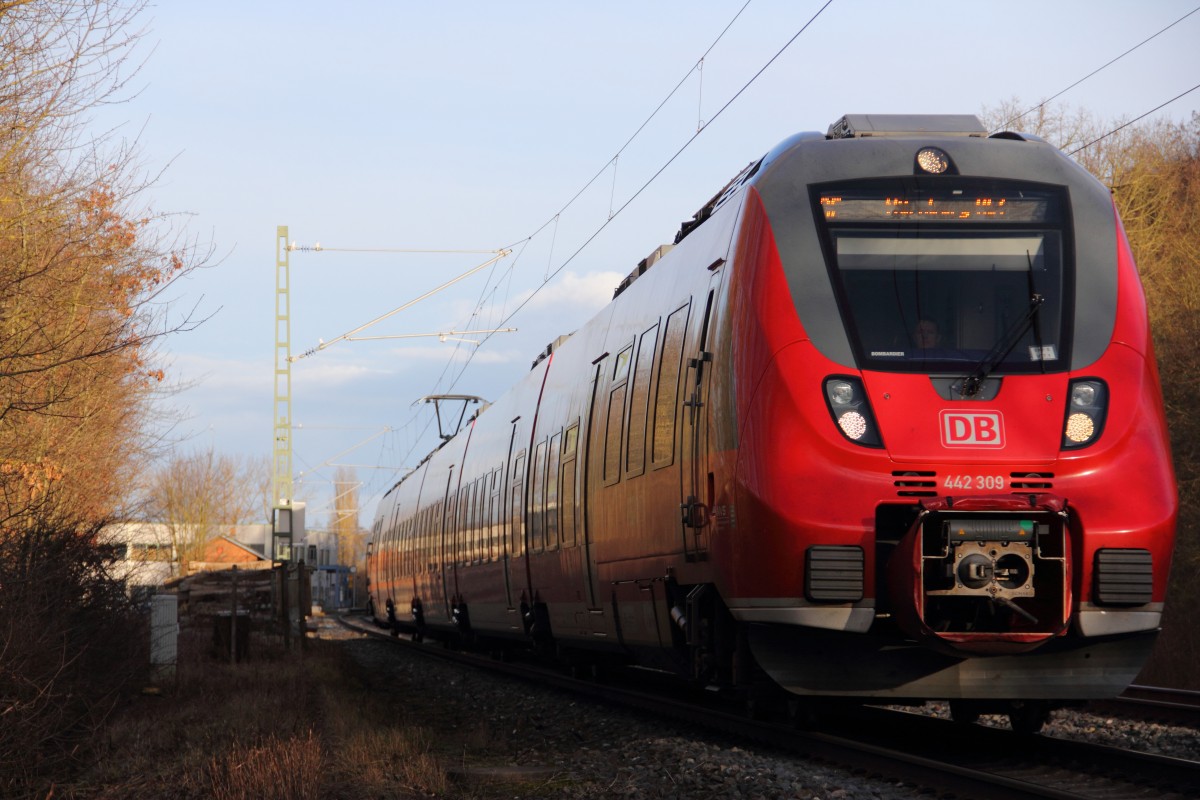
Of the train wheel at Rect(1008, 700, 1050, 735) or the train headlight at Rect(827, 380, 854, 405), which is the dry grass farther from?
the train wheel at Rect(1008, 700, 1050, 735)

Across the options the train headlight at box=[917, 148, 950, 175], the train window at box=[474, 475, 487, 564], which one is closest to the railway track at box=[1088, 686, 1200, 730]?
the train headlight at box=[917, 148, 950, 175]

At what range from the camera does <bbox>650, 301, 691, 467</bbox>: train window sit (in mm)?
10445

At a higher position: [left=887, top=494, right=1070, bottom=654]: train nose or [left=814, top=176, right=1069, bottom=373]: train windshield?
[left=814, top=176, right=1069, bottom=373]: train windshield

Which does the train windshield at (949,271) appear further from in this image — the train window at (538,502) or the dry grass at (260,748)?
the train window at (538,502)

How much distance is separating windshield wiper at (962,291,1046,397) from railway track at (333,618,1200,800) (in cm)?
215

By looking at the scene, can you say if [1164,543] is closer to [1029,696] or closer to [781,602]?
[1029,696]

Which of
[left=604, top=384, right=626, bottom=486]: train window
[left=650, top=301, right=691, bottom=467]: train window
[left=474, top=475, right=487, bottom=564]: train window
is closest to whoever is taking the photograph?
[left=650, top=301, right=691, bottom=467]: train window

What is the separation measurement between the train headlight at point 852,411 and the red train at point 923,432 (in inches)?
0.5

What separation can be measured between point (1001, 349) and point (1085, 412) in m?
0.60

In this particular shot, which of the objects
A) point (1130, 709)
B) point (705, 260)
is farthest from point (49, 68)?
point (1130, 709)

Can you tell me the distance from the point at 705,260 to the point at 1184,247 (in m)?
19.3

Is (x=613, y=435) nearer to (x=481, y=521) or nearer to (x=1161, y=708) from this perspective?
(x=1161, y=708)

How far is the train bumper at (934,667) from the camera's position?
27.0 ft

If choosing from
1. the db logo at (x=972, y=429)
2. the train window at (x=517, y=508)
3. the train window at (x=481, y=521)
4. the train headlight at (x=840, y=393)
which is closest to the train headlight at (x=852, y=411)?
the train headlight at (x=840, y=393)
